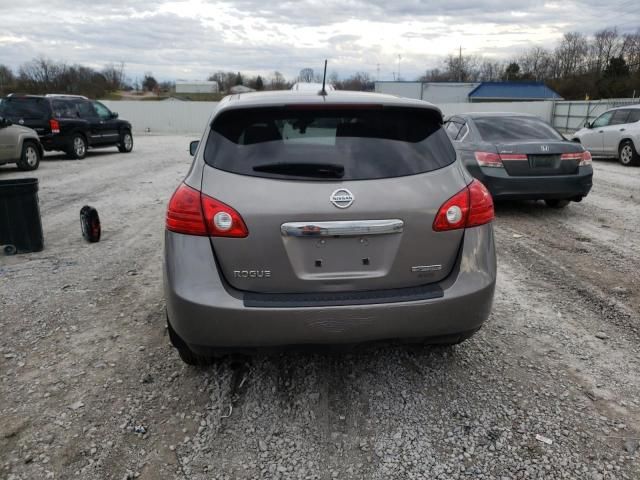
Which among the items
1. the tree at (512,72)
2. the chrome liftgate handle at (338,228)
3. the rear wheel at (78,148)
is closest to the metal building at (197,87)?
the tree at (512,72)

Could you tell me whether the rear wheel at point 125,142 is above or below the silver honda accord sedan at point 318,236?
below

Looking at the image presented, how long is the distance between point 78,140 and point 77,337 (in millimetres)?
14701

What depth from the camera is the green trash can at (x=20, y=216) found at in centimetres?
569

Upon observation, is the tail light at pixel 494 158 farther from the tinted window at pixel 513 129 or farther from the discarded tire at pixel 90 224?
the discarded tire at pixel 90 224

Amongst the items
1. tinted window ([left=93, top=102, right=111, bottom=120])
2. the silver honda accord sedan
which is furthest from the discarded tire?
tinted window ([left=93, top=102, right=111, bottom=120])

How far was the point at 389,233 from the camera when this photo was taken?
8.66ft

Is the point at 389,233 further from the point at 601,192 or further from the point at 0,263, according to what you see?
the point at 601,192

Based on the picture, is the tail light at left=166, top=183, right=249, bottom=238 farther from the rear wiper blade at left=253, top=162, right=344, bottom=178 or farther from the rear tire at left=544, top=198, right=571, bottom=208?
the rear tire at left=544, top=198, right=571, bottom=208

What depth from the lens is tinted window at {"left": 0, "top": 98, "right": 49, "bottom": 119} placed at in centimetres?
1556

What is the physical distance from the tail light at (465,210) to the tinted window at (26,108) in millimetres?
15975

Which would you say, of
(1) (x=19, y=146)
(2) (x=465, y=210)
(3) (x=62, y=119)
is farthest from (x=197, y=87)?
(2) (x=465, y=210)

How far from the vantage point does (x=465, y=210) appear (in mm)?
2793

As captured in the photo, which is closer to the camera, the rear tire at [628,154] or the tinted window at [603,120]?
the rear tire at [628,154]

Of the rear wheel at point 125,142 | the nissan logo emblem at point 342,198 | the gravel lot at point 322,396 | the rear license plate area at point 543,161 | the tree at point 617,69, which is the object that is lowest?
the rear wheel at point 125,142
